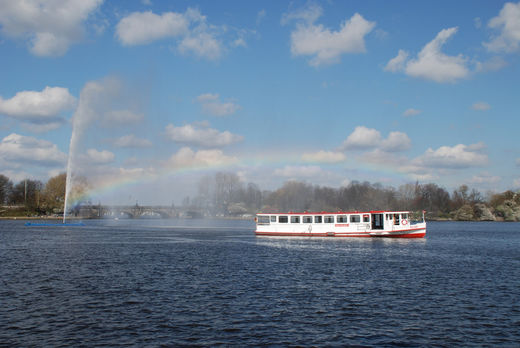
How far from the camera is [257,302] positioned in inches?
1131

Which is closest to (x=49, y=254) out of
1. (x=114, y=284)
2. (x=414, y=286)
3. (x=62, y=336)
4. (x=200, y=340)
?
(x=114, y=284)

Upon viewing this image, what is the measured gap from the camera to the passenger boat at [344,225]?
8419cm

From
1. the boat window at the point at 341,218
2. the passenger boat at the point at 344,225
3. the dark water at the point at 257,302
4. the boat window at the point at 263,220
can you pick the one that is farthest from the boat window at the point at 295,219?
the dark water at the point at 257,302

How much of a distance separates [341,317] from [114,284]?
2035 cm

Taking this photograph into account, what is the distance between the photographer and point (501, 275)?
41156mm

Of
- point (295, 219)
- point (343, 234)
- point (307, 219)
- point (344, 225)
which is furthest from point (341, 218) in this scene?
point (295, 219)

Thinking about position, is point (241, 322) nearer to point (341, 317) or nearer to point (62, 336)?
point (341, 317)

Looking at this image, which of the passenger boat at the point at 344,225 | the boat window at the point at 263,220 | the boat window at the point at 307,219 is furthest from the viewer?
the boat window at the point at 263,220

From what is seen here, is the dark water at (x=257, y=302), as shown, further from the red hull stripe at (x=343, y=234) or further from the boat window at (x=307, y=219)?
the boat window at (x=307, y=219)

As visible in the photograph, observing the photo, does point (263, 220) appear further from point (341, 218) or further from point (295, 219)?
point (341, 218)

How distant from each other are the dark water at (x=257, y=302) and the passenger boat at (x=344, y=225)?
32780mm

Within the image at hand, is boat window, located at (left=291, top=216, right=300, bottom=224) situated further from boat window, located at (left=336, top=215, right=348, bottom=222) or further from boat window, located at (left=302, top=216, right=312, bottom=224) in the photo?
boat window, located at (left=336, top=215, right=348, bottom=222)

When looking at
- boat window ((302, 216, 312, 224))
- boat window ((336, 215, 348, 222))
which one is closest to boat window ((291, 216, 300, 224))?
boat window ((302, 216, 312, 224))

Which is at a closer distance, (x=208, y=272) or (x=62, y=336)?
(x=62, y=336)
